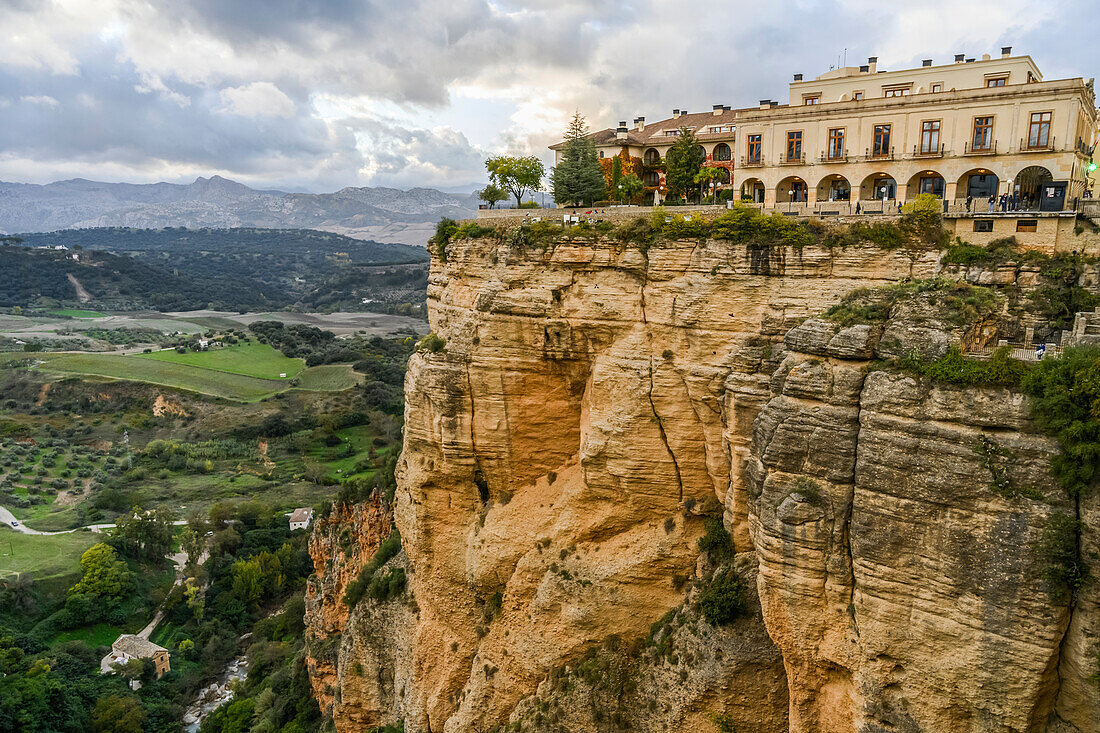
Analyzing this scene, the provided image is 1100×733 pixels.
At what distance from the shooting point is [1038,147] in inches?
1105

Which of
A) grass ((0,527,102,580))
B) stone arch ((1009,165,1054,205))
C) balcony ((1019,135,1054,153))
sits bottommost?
grass ((0,527,102,580))

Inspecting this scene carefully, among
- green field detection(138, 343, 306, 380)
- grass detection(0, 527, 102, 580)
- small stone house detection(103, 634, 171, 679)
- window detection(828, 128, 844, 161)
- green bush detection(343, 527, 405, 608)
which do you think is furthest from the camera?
green field detection(138, 343, 306, 380)

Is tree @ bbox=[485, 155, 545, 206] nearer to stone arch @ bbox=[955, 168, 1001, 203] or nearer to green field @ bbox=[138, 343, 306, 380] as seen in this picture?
stone arch @ bbox=[955, 168, 1001, 203]

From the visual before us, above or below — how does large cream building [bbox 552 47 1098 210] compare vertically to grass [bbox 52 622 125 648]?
above

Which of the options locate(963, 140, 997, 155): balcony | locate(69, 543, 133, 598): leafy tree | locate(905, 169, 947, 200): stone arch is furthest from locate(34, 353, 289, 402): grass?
locate(963, 140, 997, 155): balcony

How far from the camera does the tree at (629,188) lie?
39.2 m

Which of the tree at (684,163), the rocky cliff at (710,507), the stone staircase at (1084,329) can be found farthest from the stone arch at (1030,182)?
the tree at (684,163)

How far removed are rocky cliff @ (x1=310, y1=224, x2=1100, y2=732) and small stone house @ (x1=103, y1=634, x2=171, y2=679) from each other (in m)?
31.1

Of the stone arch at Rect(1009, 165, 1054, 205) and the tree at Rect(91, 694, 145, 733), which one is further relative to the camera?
the tree at Rect(91, 694, 145, 733)

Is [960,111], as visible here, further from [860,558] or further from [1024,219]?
[860,558]

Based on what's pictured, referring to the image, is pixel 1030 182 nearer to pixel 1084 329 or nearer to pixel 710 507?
pixel 1084 329

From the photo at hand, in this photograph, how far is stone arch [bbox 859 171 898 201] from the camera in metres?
32.4

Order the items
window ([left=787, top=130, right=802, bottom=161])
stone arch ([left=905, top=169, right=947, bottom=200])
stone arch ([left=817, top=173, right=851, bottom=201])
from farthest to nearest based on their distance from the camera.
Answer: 1. stone arch ([left=817, top=173, right=851, bottom=201])
2. window ([left=787, top=130, right=802, bottom=161])
3. stone arch ([left=905, top=169, right=947, bottom=200])

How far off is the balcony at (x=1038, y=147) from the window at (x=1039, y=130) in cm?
3
